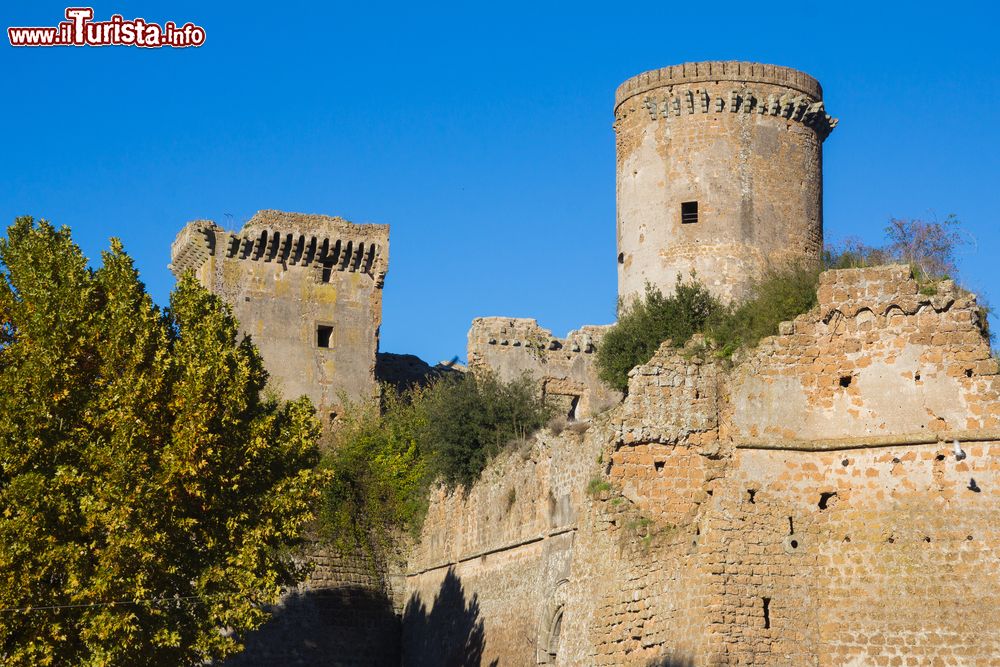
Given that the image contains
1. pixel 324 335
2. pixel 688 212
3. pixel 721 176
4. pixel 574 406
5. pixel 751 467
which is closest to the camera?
pixel 751 467

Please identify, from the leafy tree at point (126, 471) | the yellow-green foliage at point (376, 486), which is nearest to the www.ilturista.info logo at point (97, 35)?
the leafy tree at point (126, 471)

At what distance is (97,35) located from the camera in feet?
71.5

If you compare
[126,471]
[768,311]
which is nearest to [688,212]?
[768,311]

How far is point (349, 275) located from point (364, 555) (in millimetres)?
8004

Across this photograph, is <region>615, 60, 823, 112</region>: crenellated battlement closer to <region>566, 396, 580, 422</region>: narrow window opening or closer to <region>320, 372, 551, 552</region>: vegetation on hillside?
<region>320, 372, 551, 552</region>: vegetation on hillside

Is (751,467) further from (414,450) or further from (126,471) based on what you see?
(414,450)

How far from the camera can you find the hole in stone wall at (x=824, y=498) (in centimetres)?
1798

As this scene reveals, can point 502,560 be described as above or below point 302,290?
below

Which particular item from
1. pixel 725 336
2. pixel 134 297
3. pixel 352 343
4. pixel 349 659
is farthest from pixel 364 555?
pixel 725 336

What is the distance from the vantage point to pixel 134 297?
21.0 metres

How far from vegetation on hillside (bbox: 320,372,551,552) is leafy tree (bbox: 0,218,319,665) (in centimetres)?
548

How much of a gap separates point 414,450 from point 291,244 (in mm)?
6674

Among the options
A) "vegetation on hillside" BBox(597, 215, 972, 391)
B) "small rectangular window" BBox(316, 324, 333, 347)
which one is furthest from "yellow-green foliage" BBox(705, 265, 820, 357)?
"small rectangular window" BBox(316, 324, 333, 347)

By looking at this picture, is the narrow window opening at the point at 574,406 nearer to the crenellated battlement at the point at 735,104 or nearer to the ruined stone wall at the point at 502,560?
the ruined stone wall at the point at 502,560
